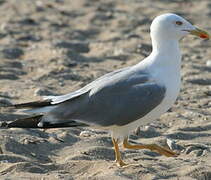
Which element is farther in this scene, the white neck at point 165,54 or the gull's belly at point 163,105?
the white neck at point 165,54

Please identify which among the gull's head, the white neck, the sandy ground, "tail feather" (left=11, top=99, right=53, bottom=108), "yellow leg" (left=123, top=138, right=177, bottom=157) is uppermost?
the gull's head

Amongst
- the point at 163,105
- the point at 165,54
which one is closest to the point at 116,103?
the point at 163,105

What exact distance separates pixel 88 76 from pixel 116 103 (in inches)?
120

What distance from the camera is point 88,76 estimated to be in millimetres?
9195

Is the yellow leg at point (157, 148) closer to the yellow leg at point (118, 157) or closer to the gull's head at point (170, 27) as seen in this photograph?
the yellow leg at point (118, 157)

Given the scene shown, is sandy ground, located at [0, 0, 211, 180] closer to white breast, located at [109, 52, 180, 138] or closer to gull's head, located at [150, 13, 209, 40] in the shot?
white breast, located at [109, 52, 180, 138]

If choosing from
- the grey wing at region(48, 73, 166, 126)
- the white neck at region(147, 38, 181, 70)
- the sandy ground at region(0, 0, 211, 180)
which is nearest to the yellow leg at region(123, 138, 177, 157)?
the sandy ground at region(0, 0, 211, 180)

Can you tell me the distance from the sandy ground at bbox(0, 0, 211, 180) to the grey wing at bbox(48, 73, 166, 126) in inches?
15.0

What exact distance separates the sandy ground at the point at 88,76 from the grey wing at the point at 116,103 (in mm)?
382

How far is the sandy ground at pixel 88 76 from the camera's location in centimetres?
592

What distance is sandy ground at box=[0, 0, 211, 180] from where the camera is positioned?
5.92 meters

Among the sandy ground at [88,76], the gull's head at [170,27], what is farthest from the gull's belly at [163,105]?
the gull's head at [170,27]

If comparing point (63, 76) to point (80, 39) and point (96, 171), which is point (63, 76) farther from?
point (96, 171)

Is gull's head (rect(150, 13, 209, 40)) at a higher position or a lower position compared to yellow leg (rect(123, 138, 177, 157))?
higher
